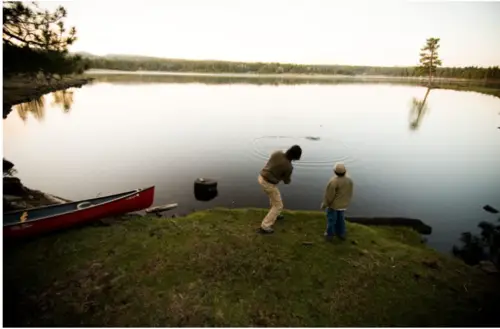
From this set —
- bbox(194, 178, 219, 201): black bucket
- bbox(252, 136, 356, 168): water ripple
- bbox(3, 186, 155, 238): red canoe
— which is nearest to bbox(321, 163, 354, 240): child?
bbox(3, 186, 155, 238): red canoe

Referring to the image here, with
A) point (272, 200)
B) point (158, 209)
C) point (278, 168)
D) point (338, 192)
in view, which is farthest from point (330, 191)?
point (158, 209)

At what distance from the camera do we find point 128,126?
36281 millimetres

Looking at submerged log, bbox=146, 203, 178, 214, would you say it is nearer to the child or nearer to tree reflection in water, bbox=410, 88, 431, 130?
the child

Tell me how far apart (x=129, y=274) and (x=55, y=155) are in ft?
66.2

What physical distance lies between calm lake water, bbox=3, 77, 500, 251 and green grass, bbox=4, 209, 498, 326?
15.1ft

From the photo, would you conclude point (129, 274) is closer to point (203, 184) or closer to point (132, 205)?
point (132, 205)

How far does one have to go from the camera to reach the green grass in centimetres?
633

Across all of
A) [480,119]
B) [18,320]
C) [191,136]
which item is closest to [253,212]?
[18,320]

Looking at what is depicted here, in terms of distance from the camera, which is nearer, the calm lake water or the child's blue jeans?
the child's blue jeans

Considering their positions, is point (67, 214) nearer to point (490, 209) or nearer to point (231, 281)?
point (231, 281)

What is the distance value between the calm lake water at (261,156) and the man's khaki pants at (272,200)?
206 inches

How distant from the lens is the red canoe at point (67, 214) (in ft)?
28.1

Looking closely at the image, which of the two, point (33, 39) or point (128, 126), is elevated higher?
point (33, 39)

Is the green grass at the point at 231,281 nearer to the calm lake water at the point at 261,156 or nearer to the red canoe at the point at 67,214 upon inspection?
the red canoe at the point at 67,214
